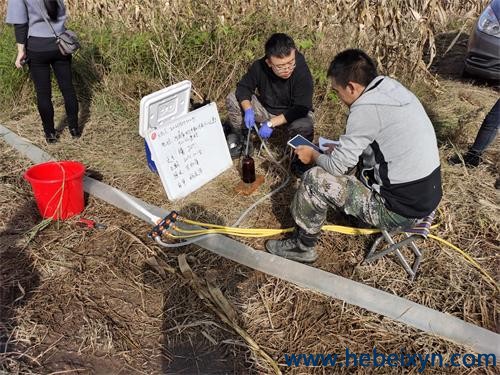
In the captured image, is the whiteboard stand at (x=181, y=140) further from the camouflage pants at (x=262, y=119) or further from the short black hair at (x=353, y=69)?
the short black hair at (x=353, y=69)

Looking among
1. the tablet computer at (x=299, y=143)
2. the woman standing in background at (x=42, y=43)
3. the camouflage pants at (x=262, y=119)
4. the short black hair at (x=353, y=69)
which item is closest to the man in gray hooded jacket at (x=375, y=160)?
the short black hair at (x=353, y=69)

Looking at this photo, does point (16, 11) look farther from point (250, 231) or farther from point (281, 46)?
point (250, 231)

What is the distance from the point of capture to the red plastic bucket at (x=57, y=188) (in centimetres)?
307

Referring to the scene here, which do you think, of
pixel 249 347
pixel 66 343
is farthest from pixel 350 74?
pixel 66 343

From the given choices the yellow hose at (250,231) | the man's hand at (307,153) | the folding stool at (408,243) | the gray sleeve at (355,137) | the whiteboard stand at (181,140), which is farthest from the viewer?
the whiteboard stand at (181,140)

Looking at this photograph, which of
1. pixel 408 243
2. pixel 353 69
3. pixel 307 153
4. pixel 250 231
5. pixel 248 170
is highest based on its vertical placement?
pixel 353 69

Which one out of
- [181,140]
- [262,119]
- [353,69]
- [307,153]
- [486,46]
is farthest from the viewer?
[486,46]

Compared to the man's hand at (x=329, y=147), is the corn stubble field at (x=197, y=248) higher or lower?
lower

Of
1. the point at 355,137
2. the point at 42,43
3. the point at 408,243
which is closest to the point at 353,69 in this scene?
the point at 355,137

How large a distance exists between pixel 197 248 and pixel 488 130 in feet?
9.00

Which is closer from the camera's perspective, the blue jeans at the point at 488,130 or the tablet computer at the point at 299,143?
the tablet computer at the point at 299,143

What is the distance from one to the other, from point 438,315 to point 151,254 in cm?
190

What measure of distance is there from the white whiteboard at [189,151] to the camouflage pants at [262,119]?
0.37m

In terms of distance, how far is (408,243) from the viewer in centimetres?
259
